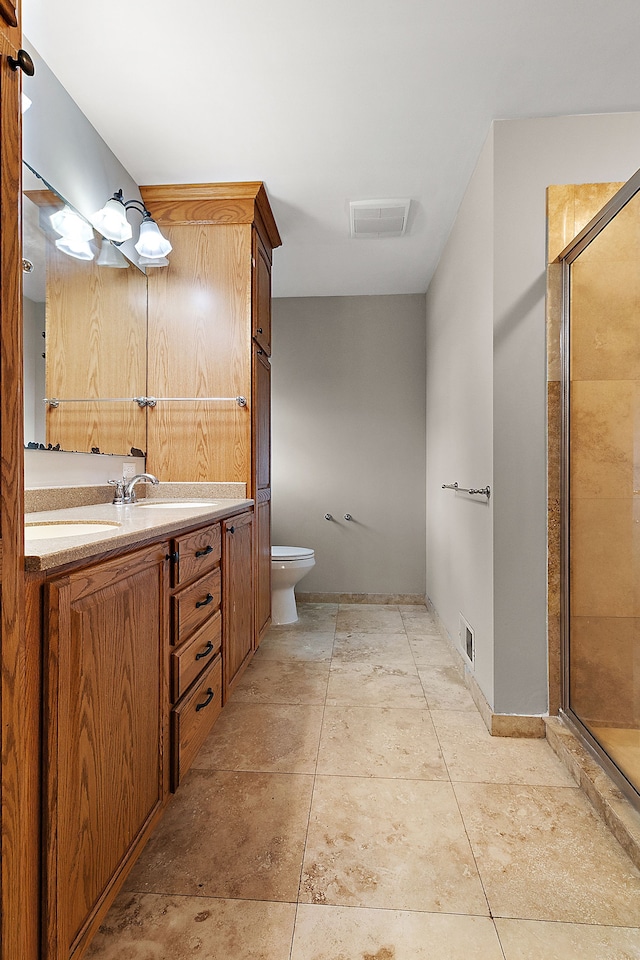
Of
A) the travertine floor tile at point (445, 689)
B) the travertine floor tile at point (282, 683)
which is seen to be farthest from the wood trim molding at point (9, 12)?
the travertine floor tile at point (445, 689)

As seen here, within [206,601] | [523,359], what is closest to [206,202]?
[523,359]

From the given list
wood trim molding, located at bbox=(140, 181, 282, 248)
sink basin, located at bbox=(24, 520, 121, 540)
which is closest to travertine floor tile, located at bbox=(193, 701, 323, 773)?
sink basin, located at bbox=(24, 520, 121, 540)

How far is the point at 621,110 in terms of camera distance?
78.2 inches

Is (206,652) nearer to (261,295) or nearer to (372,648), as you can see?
(372,648)

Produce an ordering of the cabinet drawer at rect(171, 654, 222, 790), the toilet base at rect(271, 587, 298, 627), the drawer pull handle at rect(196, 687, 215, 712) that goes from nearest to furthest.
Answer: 1. the cabinet drawer at rect(171, 654, 222, 790)
2. the drawer pull handle at rect(196, 687, 215, 712)
3. the toilet base at rect(271, 587, 298, 627)

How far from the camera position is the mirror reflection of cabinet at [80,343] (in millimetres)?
1791

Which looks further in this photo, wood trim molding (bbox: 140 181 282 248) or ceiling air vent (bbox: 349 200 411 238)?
ceiling air vent (bbox: 349 200 411 238)

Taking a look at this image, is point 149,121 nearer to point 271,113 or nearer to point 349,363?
point 271,113

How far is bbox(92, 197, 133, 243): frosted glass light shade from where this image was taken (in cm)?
218

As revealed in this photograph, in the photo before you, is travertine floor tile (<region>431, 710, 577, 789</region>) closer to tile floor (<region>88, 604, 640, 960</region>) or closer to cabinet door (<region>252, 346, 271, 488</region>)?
tile floor (<region>88, 604, 640, 960</region>)

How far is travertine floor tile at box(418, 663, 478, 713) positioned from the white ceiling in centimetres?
231

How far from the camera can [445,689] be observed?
2.45m

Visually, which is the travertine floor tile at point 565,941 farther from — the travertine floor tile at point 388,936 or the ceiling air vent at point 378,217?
the ceiling air vent at point 378,217

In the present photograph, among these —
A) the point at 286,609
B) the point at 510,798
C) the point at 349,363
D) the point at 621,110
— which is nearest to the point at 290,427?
the point at 349,363
